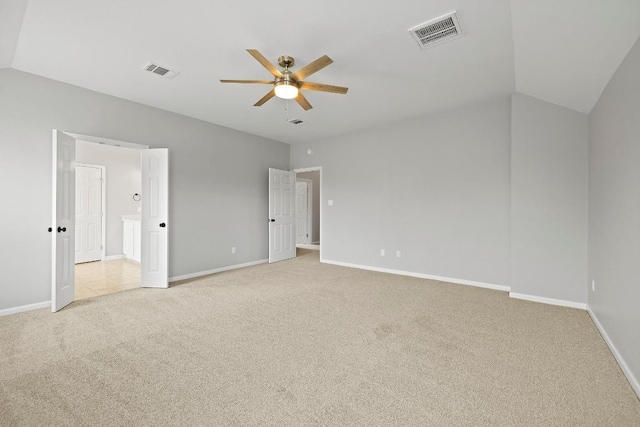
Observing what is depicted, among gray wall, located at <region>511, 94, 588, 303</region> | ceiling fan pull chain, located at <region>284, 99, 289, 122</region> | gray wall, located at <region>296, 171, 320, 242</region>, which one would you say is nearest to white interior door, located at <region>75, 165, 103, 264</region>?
ceiling fan pull chain, located at <region>284, 99, 289, 122</region>

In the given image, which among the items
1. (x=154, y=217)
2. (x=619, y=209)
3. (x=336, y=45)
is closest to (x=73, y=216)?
(x=154, y=217)

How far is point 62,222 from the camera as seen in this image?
3.43 meters

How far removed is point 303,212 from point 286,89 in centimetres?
662

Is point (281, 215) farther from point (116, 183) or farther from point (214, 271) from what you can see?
point (116, 183)

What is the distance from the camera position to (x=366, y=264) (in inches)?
224

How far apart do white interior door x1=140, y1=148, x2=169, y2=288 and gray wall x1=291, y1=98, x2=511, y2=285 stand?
10.2 ft

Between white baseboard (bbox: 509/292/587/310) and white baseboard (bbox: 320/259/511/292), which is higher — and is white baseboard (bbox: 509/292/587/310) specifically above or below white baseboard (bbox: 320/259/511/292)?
below

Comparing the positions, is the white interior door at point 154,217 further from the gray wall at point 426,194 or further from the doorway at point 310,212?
the doorway at point 310,212

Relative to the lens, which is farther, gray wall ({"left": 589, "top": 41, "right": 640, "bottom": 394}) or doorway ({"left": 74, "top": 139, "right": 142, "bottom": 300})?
doorway ({"left": 74, "top": 139, "right": 142, "bottom": 300})

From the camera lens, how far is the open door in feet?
20.6

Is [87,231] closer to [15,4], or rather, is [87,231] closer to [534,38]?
[15,4]

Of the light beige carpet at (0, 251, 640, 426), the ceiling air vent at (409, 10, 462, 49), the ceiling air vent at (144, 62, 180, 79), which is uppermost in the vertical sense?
the ceiling air vent at (144, 62, 180, 79)

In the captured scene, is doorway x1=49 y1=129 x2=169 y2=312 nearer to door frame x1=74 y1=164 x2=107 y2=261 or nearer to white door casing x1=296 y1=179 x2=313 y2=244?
door frame x1=74 y1=164 x2=107 y2=261

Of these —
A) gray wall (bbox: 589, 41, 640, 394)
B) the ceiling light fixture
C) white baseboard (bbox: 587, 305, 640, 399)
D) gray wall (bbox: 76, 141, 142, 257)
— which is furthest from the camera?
gray wall (bbox: 76, 141, 142, 257)
